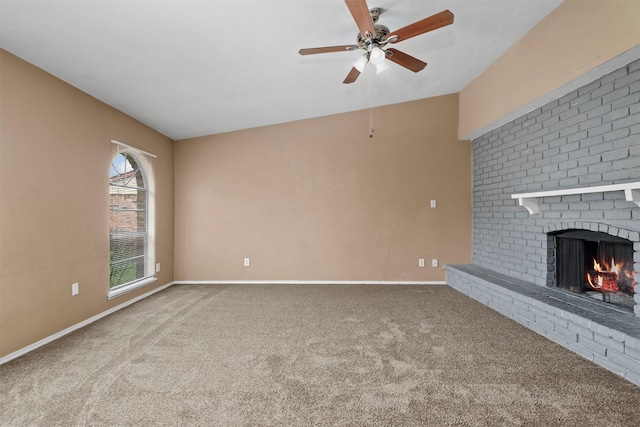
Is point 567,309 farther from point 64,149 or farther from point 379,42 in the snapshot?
point 64,149

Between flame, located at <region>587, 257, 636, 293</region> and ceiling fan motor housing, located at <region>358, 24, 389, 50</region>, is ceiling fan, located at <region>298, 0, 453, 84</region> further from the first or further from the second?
flame, located at <region>587, 257, 636, 293</region>

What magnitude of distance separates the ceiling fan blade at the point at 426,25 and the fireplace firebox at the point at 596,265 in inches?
93.4

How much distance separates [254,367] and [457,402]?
4.51ft

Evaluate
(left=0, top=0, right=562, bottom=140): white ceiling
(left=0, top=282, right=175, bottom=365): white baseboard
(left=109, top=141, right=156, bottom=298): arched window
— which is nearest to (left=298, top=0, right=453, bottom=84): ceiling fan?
(left=0, top=0, right=562, bottom=140): white ceiling

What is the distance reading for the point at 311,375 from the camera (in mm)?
2055

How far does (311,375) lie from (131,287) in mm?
2938

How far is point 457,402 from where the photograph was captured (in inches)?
69.0

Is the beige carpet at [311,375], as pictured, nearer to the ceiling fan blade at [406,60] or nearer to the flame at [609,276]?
the flame at [609,276]

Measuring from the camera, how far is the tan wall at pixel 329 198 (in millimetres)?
4590

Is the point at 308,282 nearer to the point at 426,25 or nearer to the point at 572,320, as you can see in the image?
the point at 572,320

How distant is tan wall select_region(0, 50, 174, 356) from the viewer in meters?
2.33

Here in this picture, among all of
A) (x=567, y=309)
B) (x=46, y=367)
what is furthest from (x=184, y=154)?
(x=567, y=309)

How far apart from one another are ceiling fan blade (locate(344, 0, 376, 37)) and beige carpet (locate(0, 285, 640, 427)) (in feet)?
7.73

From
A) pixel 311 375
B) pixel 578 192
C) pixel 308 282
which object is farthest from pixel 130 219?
pixel 578 192
